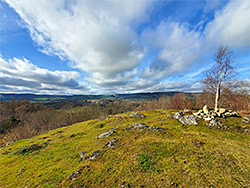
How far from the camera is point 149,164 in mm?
5379

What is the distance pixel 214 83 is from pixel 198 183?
14890 mm

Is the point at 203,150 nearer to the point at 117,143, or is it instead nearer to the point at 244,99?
the point at 117,143

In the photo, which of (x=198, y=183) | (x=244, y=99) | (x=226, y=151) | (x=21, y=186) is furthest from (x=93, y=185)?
(x=244, y=99)

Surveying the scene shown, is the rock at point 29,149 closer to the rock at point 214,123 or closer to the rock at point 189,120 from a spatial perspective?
the rock at point 189,120

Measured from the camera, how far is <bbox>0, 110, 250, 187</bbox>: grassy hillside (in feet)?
14.6

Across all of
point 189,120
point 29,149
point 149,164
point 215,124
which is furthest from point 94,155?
point 215,124

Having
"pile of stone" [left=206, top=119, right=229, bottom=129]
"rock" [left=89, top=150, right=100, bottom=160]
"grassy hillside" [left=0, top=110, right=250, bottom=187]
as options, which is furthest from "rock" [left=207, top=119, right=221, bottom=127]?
"rock" [left=89, top=150, right=100, bottom=160]

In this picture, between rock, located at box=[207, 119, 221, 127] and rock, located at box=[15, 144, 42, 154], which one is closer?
rock, located at box=[15, 144, 42, 154]

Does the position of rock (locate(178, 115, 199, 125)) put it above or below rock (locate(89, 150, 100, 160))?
above

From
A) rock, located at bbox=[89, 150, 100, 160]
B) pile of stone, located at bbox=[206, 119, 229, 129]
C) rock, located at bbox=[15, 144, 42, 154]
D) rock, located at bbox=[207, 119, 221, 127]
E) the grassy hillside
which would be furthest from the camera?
rock, located at bbox=[207, 119, 221, 127]

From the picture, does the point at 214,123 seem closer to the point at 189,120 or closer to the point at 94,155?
the point at 189,120

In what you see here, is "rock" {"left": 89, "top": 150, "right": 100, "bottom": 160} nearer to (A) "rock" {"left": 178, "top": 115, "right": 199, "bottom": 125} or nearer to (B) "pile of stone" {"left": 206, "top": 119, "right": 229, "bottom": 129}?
(A) "rock" {"left": 178, "top": 115, "right": 199, "bottom": 125}

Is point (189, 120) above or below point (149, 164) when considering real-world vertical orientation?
above

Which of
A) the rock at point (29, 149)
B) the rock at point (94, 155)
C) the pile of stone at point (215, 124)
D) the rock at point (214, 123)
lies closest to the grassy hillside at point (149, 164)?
the rock at point (29, 149)
